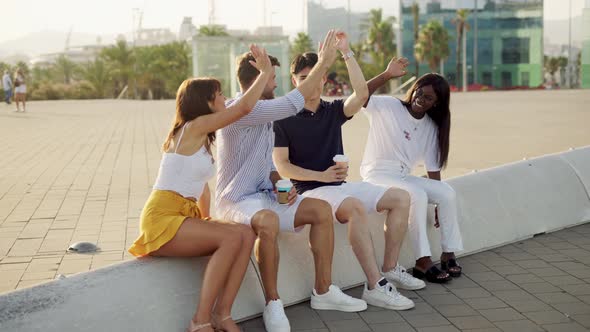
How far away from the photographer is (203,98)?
4.31 meters

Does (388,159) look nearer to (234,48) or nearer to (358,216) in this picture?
(358,216)

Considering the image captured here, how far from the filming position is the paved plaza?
177 inches

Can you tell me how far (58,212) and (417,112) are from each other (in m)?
4.16

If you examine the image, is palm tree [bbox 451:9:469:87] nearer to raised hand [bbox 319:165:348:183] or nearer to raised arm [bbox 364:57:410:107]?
raised arm [bbox 364:57:410:107]

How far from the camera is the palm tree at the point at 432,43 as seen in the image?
7181 centimetres

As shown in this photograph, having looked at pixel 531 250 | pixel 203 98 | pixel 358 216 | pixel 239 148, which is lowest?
pixel 531 250

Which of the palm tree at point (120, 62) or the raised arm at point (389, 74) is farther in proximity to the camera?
the palm tree at point (120, 62)

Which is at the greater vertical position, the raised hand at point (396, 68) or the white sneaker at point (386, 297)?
the raised hand at point (396, 68)

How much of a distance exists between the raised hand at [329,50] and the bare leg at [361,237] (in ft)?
2.82

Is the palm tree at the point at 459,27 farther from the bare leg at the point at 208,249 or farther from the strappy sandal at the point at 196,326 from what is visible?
the strappy sandal at the point at 196,326

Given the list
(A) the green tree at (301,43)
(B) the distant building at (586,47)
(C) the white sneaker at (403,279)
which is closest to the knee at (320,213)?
(C) the white sneaker at (403,279)

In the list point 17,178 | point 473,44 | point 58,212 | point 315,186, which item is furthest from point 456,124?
point 473,44

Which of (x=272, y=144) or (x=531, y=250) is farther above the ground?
(x=272, y=144)

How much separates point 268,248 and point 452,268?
1578 mm
